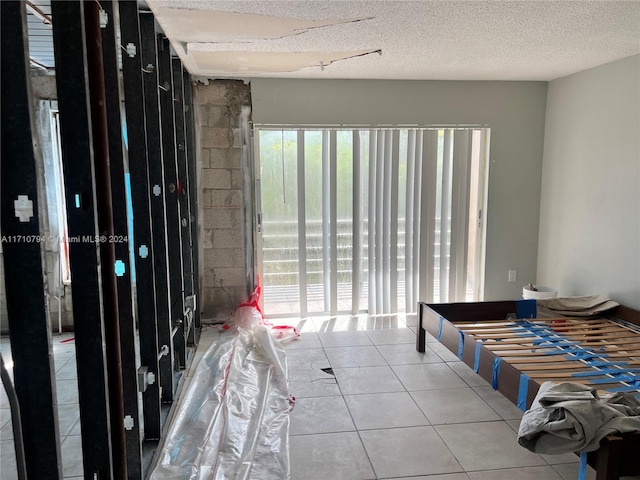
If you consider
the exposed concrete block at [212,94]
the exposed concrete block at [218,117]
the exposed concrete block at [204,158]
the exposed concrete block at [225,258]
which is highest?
the exposed concrete block at [212,94]

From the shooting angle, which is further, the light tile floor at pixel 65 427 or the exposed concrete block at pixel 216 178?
the exposed concrete block at pixel 216 178

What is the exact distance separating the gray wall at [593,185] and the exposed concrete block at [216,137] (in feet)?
10.3

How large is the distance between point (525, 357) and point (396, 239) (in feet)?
6.08

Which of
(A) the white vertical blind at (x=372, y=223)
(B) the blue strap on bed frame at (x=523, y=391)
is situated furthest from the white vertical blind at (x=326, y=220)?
(B) the blue strap on bed frame at (x=523, y=391)

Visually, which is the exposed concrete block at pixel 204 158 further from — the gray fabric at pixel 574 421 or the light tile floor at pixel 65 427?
the gray fabric at pixel 574 421

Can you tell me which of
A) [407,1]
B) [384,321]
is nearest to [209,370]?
[384,321]

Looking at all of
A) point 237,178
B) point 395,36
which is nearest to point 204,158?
point 237,178

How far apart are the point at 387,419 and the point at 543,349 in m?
1.17

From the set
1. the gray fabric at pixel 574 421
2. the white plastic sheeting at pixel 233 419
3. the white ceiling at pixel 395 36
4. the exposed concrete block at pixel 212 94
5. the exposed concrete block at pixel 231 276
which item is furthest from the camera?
the exposed concrete block at pixel 231 276

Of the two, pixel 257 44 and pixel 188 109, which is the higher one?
pixel 257 44

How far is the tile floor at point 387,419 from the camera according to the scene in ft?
7.25

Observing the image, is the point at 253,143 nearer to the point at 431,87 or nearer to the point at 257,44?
the point at 257,44

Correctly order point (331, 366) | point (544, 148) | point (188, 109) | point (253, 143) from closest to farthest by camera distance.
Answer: point (331, 366) → point (188, 109) → point (253, 143) → point (544, 148)

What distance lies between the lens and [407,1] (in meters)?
2.31
